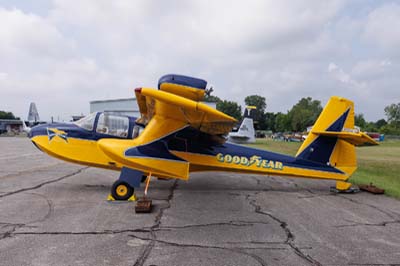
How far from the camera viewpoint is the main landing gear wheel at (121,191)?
6.30 m

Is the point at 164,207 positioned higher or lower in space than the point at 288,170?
lower

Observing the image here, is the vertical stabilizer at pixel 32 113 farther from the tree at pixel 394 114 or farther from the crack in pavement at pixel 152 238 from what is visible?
the tree at pixel 394 114

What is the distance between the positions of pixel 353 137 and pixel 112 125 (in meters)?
6.57

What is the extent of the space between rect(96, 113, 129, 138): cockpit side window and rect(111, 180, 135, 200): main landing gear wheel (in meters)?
1.71

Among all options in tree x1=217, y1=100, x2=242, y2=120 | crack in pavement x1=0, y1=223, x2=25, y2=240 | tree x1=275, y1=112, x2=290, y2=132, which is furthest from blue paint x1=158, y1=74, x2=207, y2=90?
tree x1=275, y1=112, x2=290, y2=132

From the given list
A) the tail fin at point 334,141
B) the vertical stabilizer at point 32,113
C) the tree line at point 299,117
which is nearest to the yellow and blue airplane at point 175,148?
the tail fin at point 334,141

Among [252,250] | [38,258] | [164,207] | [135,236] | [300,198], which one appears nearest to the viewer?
[38,258]

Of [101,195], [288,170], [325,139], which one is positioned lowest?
[101,195]

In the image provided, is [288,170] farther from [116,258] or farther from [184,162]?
[116,258]

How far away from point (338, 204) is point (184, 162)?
12.7 feet

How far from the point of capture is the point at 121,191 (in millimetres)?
6340

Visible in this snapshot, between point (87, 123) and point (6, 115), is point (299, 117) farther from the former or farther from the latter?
point (6, 115)

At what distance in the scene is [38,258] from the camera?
3.33m

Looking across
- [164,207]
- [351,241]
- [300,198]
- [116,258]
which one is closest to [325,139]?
[300,198]
